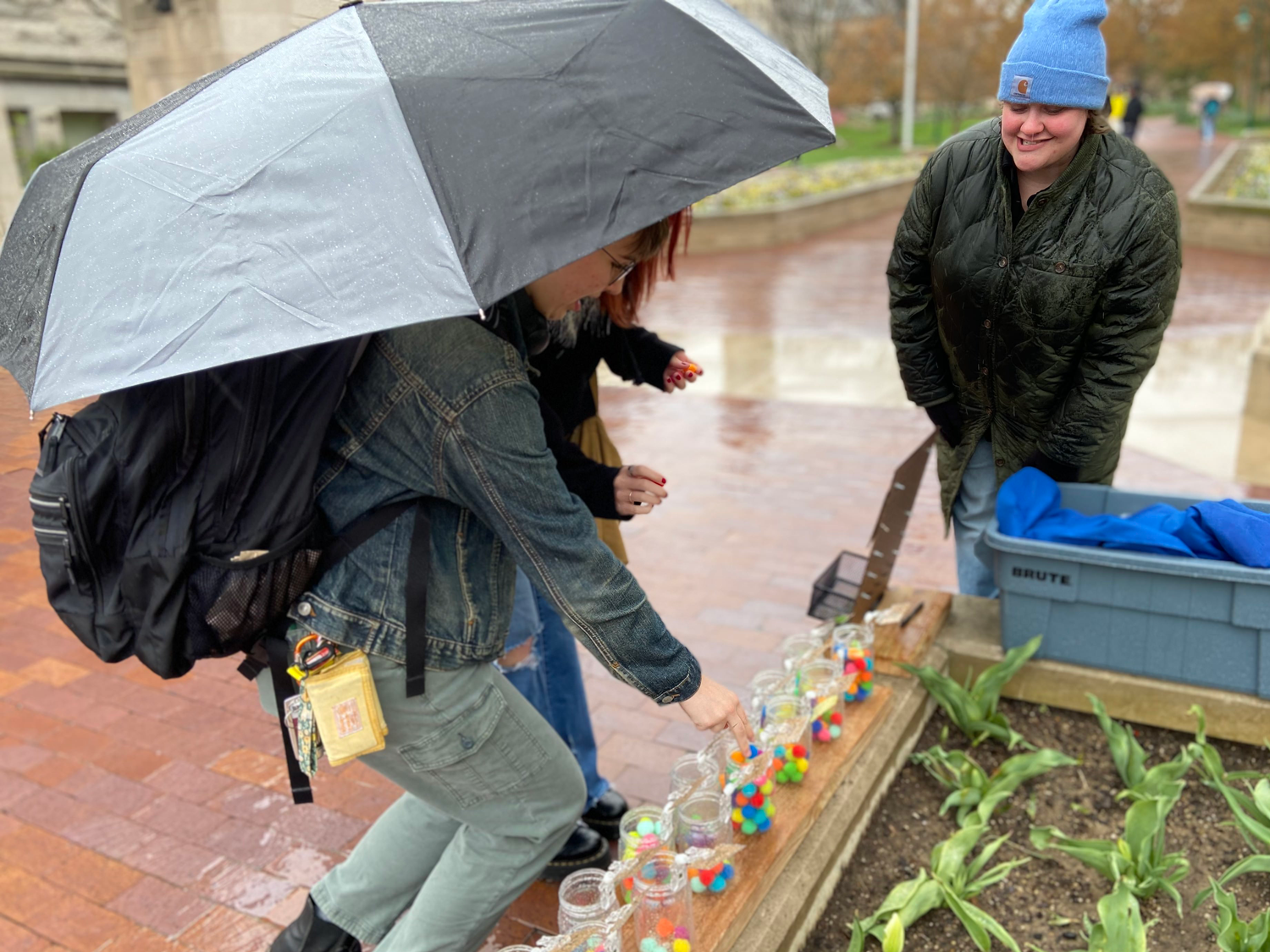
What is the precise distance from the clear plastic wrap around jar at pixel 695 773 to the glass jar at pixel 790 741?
0.15 metres

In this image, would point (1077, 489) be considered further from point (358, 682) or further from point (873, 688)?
point (358, 682)

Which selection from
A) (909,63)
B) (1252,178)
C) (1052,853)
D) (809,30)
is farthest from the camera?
(809,30)

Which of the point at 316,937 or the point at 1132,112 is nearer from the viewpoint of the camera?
the point at 316,937

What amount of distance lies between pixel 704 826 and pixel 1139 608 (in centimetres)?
142

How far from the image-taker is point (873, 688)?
2.79 meters

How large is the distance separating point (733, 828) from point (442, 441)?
125 centimetres

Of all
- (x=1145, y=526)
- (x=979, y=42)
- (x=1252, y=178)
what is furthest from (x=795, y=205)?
(x=979, y=42)

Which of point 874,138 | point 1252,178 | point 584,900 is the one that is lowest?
point 874,138

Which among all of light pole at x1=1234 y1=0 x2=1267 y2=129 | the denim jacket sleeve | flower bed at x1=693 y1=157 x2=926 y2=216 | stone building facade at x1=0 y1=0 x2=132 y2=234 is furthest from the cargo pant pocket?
light pole at x1=1234 y1=0 x2=1267 y2=129

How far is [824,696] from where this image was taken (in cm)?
257

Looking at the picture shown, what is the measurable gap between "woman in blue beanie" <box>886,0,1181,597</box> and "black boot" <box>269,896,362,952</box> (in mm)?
2051

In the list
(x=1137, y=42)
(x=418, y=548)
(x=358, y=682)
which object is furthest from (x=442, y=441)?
(x=1137, y=42)

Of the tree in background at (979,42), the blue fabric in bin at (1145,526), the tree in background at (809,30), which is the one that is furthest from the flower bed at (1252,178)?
the tree in background at (809,30)

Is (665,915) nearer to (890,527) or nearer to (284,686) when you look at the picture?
(284,686)
